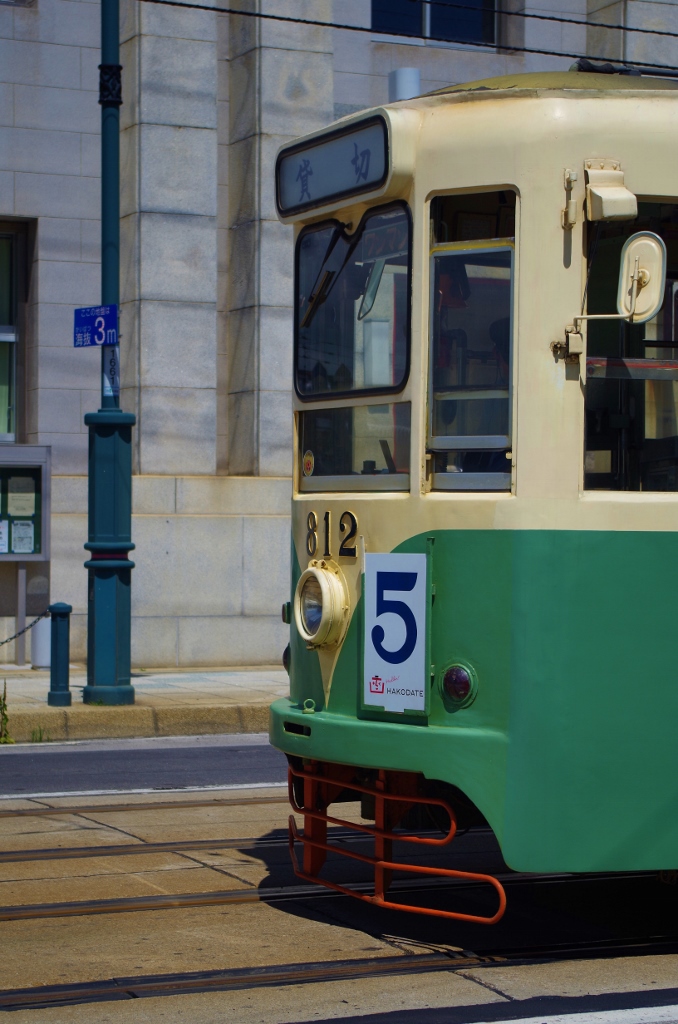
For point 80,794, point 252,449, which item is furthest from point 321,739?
point 252,449

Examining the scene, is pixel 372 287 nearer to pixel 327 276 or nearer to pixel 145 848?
pixel 327 276

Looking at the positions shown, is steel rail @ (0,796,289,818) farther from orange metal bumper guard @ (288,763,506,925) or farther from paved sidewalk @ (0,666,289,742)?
paved sidewalk @ (0,666,289,742)

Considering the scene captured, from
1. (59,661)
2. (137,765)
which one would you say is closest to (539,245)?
(137,765)

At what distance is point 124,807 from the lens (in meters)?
8.76

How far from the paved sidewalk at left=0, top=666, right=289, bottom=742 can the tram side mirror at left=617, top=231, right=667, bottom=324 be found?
7751 millimetres

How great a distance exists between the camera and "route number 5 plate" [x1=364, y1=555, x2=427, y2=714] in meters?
5.55

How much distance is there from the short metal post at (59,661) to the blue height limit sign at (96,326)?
7.42ft

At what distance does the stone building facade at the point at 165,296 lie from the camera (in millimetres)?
15961

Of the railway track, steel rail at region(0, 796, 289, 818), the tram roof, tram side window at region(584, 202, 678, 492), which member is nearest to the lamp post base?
steel rail at region(0, 796, 289, 818)

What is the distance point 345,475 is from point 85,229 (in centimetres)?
1099

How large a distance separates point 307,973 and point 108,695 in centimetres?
725

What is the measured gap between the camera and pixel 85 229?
16.3 metres

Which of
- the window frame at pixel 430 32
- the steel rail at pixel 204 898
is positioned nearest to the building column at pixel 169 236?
the window frame at pixel 430 32

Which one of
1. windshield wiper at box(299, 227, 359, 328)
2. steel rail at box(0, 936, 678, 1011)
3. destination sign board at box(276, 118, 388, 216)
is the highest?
destination sign board at box(276, 118, 388, 216)
